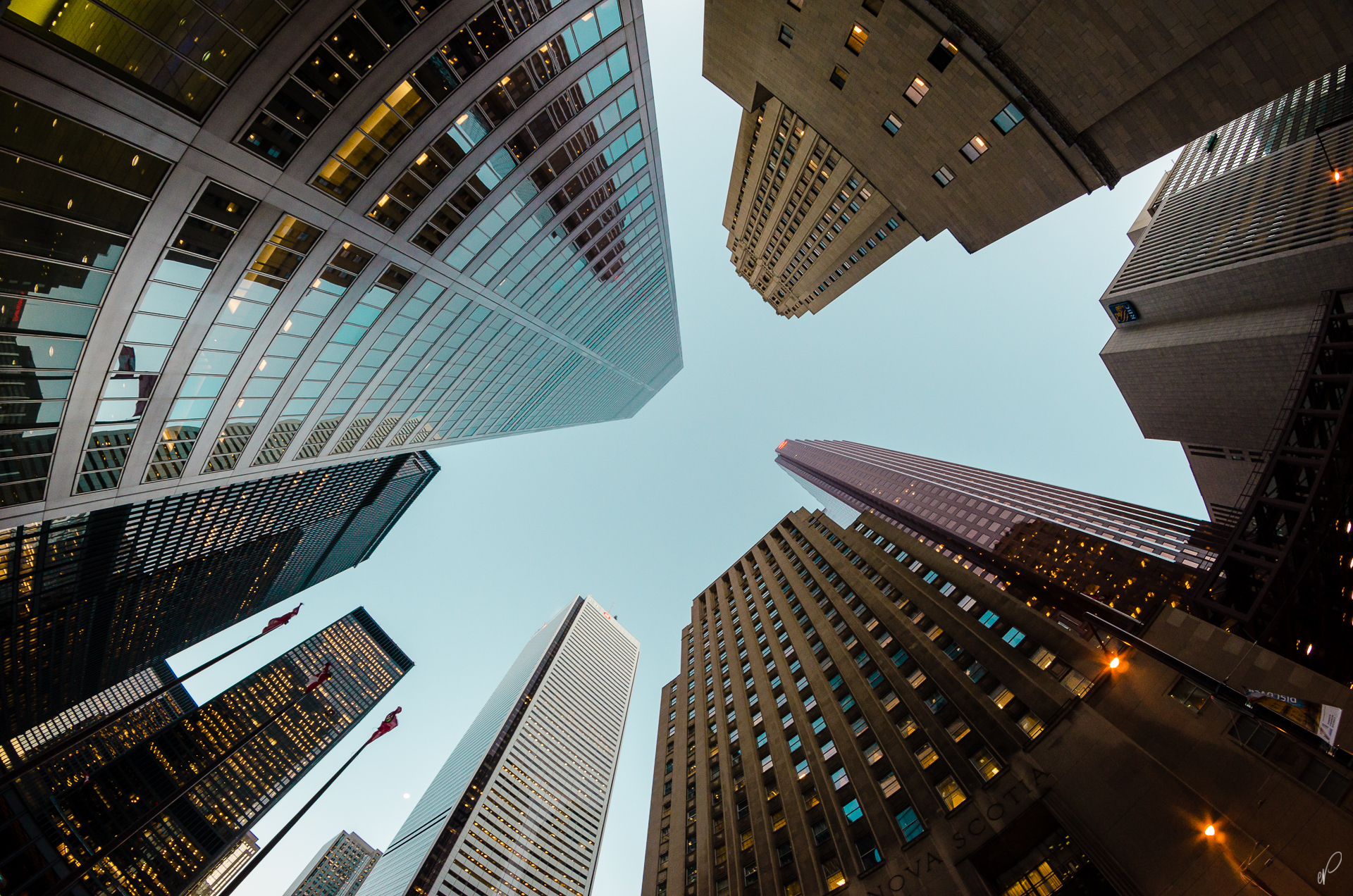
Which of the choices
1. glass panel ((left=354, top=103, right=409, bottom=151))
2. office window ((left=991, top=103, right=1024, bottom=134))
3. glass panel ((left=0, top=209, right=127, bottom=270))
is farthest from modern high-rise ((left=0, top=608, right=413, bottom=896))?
office window ((left=991, top=103, right=1024, bottom=134))

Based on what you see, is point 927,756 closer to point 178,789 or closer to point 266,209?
point 266,209

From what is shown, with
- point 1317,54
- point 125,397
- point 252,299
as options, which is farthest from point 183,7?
point 1317,54

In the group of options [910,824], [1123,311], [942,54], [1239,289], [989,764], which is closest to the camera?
[942,54]

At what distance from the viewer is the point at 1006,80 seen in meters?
19.5

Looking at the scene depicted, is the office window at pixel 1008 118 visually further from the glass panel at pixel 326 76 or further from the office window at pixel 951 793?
the office window at pixel 951 793

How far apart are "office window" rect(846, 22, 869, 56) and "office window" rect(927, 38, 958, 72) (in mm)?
3341

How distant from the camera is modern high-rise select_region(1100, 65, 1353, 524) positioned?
184 feet

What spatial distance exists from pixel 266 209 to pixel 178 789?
101 m

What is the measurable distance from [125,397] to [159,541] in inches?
4684

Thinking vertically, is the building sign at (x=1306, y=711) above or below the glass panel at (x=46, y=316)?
below

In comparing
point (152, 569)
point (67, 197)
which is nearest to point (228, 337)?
point (67, 197)

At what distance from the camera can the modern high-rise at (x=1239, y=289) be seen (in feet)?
184

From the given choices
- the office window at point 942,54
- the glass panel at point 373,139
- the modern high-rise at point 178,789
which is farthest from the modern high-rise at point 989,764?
the modern high-rise at point 178,789

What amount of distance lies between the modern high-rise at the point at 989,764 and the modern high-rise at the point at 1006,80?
771 inches
